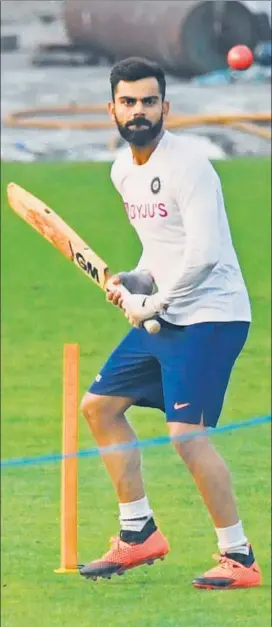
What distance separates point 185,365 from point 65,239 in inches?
20.7

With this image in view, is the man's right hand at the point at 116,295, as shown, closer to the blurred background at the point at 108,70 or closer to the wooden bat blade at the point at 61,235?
the wooden bat blade at the point at 61,235

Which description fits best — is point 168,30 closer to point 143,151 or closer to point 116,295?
point 143,151

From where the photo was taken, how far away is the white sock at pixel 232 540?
5465 millimetres

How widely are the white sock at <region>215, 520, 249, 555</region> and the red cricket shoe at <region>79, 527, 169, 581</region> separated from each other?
7.8 inches

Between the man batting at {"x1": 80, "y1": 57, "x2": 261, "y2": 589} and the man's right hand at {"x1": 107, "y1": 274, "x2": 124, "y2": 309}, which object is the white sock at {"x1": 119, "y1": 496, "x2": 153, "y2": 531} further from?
the man's right hand at {"x1": 107, "y1": 274, "x2": 124, "y2": 309}

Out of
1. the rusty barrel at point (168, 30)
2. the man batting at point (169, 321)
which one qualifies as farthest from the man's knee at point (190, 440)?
the rusty barrel at point (168, 30)

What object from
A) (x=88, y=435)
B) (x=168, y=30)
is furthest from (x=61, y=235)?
(x=168, y=30)

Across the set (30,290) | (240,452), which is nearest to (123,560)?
(240,452)

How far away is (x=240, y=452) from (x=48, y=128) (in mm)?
8212

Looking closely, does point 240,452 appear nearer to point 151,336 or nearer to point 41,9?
point 151,336

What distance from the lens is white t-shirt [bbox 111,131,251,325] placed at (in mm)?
5066

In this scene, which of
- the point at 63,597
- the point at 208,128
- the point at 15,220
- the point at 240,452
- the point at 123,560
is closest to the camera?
the point at 123,560

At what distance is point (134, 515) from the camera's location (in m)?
5.57

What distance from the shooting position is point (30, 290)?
13.0m
